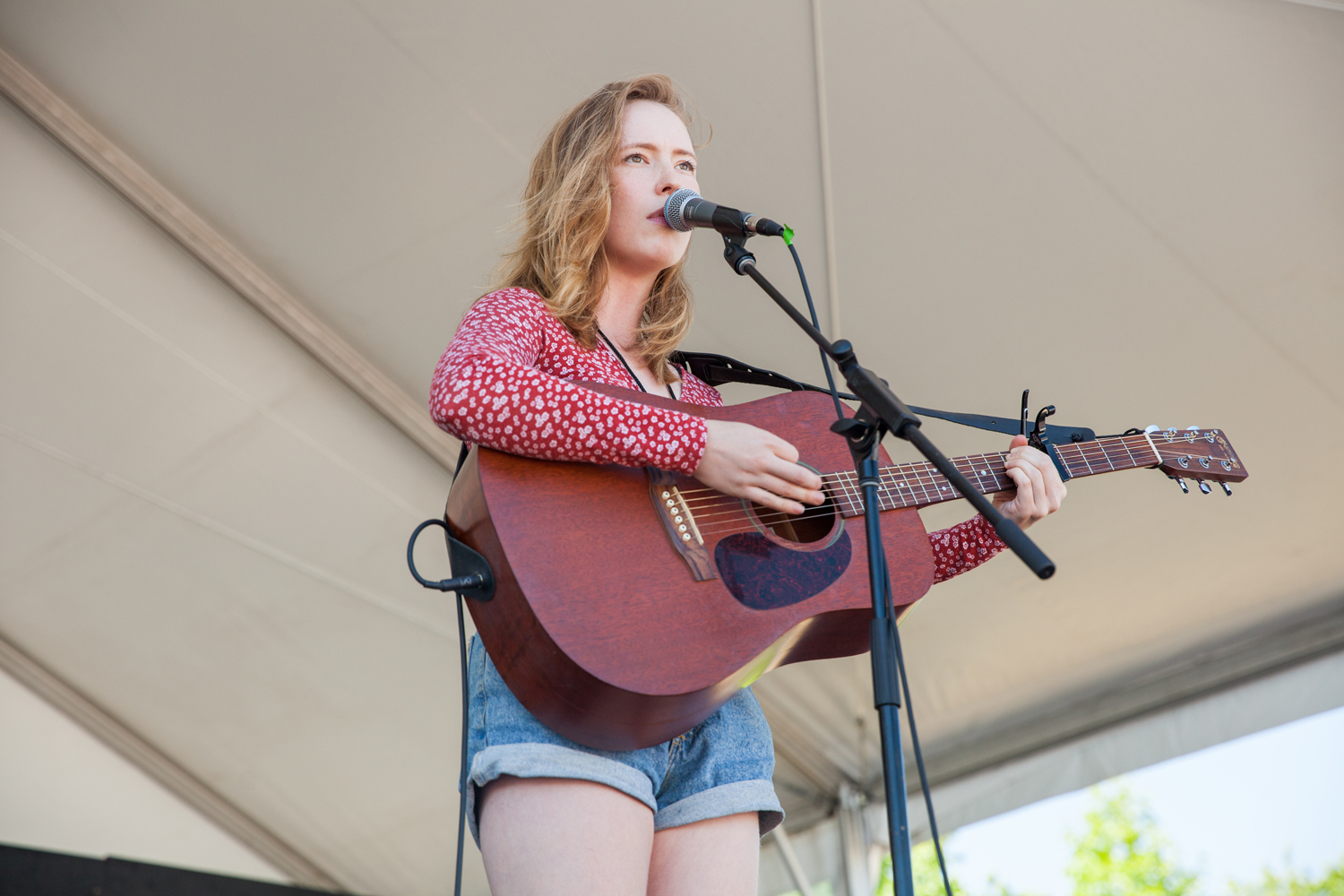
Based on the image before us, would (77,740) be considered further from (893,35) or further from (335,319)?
(893,35)

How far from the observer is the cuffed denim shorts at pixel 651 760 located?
1463mm

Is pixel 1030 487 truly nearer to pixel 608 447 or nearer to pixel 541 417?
pixel 608 447

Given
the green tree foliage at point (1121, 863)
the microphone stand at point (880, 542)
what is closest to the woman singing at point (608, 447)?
the microphone stand at point (880, 542)

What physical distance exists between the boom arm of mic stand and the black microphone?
0.17 m

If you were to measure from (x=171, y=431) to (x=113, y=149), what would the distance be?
1.11m

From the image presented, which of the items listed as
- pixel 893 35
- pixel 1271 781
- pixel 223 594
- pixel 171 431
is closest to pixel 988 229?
pixel 893 35

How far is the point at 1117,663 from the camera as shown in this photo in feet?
14.1

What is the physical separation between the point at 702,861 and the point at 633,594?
1.32 ft

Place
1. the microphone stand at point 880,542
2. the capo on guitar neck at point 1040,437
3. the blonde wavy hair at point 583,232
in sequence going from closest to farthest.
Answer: the microphone stand at point 880,542, the blonde wavy hair at point 583,232, the capo on guitar neck at point 1040,437

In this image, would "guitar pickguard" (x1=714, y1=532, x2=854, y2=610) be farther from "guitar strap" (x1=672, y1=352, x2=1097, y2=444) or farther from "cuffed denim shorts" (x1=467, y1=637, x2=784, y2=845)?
"guitar strap" (x1=672, y1=352, x2=1097, y2=444)

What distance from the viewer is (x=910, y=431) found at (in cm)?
138

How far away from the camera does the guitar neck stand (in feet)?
6.04

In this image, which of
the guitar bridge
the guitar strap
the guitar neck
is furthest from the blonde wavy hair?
the guitar neck

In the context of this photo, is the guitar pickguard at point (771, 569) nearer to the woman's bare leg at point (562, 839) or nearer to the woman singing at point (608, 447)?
the woman singing at point (608, 447)
